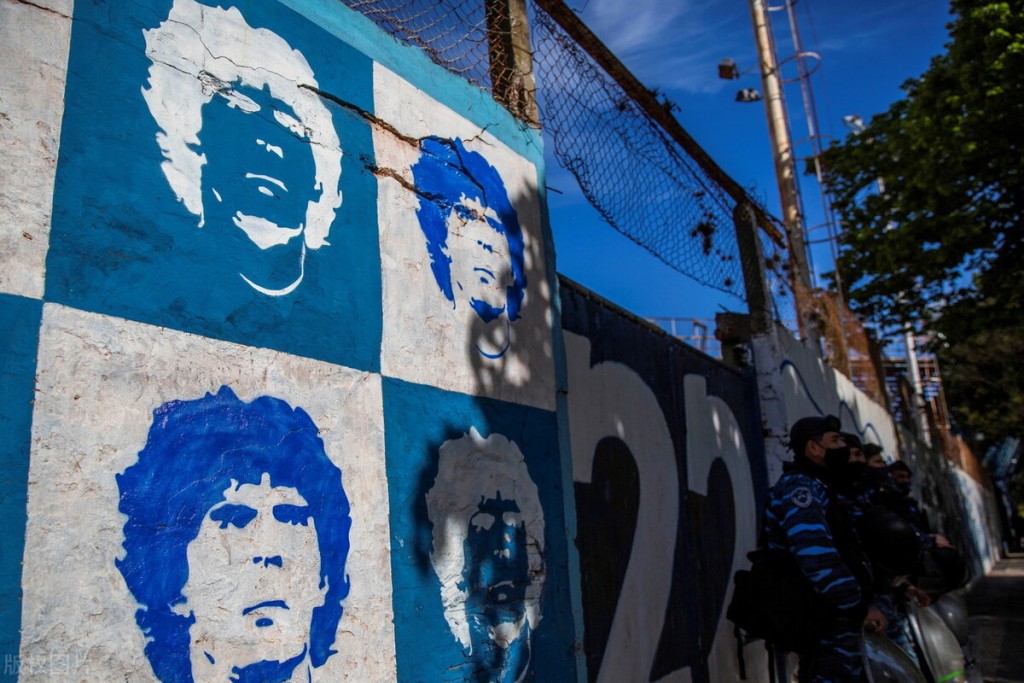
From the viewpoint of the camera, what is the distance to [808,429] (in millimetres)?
3703

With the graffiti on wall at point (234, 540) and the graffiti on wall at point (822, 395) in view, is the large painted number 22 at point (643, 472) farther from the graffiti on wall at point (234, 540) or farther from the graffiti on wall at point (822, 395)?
the graffiti on wall at point (822, 395)

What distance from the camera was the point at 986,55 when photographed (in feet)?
31.5

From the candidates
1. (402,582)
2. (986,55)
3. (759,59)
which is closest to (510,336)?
(402,582)

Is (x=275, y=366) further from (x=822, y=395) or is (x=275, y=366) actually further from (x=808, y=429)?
(x=822, y=395)

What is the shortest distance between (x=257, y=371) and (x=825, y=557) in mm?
2374

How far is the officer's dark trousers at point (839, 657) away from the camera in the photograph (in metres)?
3.30

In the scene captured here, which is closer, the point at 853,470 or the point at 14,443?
the point at 14,443

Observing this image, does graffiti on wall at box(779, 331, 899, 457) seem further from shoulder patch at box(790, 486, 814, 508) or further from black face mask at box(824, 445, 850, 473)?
shoulder patch at box(790, 486, 814, 508)

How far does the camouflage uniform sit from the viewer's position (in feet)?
10.5

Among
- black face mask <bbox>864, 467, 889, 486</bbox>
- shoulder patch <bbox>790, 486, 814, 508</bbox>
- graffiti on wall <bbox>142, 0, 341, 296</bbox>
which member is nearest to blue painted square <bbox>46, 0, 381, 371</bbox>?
graffiti on wall <bbox>142, 0, 341, 296</bbox>

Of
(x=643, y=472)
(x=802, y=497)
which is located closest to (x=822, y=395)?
(x=643, y=472)

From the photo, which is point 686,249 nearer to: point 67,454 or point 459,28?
point 459,28

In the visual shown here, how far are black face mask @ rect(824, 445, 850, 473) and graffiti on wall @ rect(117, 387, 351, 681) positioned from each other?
2453 millimetres

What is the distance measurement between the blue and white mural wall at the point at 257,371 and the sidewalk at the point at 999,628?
422cm
